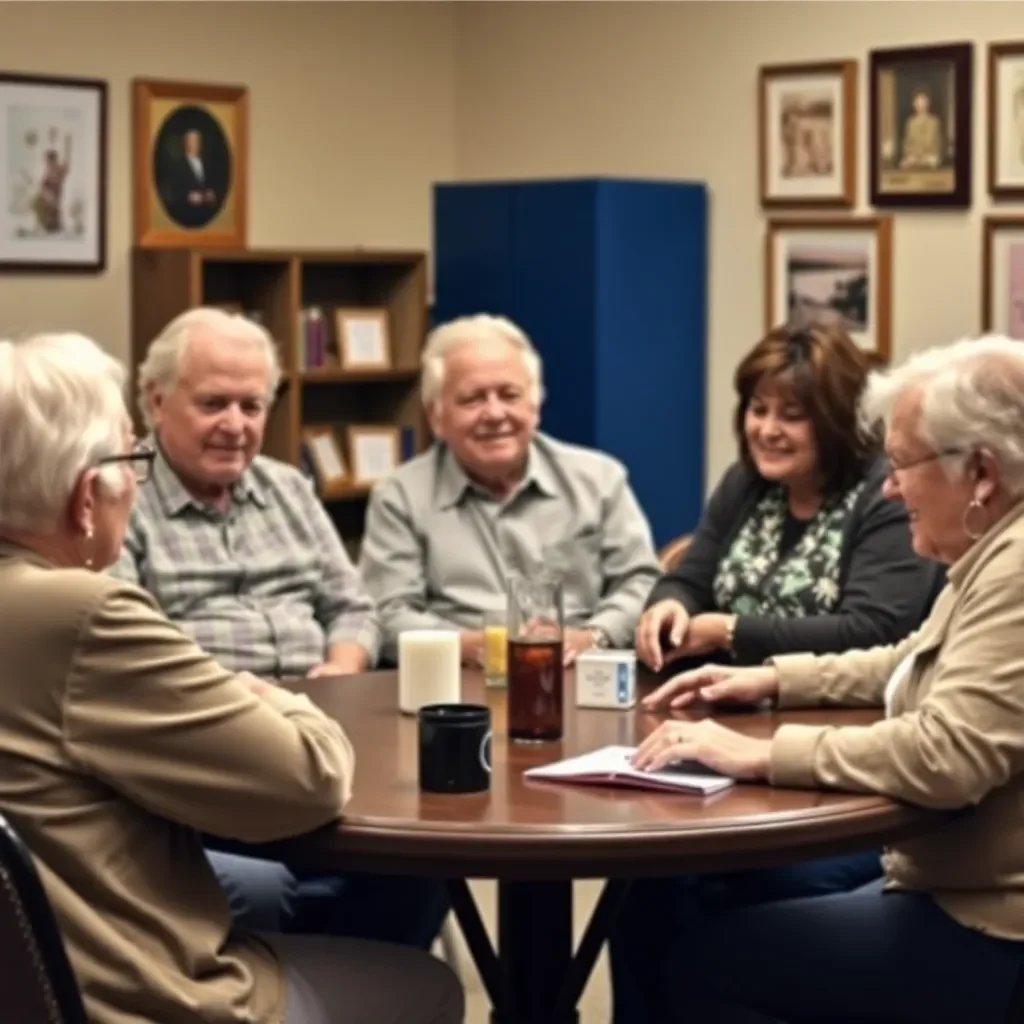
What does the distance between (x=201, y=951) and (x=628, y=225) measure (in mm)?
4289

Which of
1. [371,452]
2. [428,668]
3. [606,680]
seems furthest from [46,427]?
[371,452]

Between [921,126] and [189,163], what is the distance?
2.18 metres

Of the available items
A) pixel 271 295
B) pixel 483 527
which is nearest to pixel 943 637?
pixel 483 527

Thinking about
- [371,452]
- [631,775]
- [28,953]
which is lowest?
[28,953]

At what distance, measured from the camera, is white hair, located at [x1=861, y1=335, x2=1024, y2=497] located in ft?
8.10

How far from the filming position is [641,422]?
20.4ft

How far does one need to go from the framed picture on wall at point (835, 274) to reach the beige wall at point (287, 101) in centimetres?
138

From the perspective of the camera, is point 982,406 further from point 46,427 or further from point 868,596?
point 46,427

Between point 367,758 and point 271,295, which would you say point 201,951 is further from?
point 271,295

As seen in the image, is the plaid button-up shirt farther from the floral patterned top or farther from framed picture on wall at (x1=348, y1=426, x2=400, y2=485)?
framed picture on wall at (x1=348, y1=426, x2=400, y2=485)

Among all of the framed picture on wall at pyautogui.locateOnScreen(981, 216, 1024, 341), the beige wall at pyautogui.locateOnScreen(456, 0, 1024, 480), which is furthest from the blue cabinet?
the framed picture on wall at pyautogui.locateOnScreen(981, 216, 1024, 341)

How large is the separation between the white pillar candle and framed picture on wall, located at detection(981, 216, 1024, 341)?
3342 millimetres

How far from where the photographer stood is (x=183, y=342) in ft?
11.9

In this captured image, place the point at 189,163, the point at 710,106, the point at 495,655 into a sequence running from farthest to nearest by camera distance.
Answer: the point at 710,106
the point at 189,163
the point at 495,655
